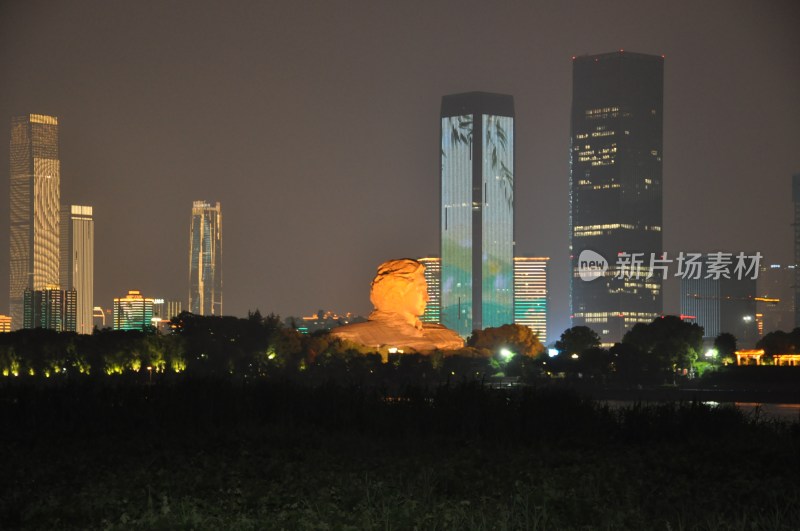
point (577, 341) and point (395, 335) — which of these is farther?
point (577, 341)

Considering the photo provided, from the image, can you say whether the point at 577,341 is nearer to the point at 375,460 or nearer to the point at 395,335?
the point at 395,335

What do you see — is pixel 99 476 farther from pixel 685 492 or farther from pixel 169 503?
pixel 685 492

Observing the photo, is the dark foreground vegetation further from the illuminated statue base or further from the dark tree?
the dark tree

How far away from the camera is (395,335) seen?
147000 mm

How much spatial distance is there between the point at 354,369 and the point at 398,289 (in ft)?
122

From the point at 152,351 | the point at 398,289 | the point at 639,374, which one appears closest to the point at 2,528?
the point at 152,351

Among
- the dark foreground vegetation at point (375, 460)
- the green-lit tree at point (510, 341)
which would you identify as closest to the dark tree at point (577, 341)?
the green-lit tree at point (510, 341)

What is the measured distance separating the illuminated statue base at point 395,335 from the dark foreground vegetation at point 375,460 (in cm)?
10239

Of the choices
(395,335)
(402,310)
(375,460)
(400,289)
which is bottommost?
(375,460)

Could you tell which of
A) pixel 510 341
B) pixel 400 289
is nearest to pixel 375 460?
pixel 400 289

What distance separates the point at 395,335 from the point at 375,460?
119 metres

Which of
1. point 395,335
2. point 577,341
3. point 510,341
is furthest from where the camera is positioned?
point 510,341

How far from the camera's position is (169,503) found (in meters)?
22.0

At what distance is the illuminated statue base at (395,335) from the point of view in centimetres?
14320
